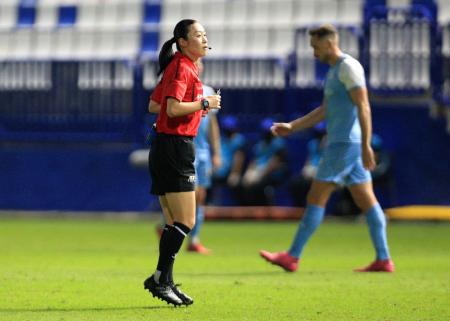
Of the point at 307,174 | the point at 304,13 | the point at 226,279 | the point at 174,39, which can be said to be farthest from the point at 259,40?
the point at 174,39

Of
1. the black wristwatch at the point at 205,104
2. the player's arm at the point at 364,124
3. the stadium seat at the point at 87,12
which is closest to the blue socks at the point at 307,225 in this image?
the player's arm at the point at 364,124

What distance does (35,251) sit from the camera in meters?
14.2

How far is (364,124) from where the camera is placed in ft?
34.5

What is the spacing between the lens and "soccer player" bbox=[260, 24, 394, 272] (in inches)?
423

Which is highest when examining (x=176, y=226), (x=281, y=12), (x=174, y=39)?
(x=174, y=39)

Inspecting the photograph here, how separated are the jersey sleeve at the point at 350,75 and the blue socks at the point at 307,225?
Answer: 1092 mm

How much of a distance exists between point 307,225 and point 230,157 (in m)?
11.5

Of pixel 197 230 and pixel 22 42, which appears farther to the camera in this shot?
pixel 22 42

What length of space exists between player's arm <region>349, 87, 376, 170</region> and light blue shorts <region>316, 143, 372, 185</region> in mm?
414

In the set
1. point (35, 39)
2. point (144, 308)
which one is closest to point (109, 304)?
point (144, 308)

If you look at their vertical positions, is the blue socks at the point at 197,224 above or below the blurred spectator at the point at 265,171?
above

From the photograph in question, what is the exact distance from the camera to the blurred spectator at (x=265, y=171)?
22062 millimetres

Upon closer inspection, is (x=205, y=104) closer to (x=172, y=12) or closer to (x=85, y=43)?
(x=172, y=12)

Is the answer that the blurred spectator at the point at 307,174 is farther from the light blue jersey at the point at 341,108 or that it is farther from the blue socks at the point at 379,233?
the light blue jersey at the point at 341,108
